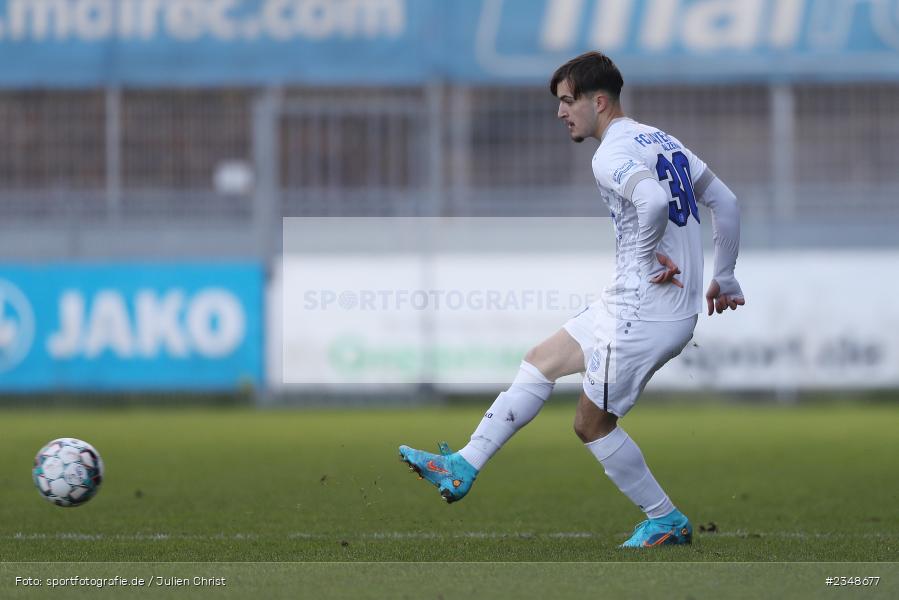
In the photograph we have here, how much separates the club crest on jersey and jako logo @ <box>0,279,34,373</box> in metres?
12.0

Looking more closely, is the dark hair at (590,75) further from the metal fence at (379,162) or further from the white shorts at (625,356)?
the metal fence at (379,162)

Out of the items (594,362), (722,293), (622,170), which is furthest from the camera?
(722,293)

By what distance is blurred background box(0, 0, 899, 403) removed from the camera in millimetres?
16562

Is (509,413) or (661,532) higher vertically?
(509,413)

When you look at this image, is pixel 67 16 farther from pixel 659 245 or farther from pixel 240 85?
pixel 659 245

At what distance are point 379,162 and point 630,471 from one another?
11.7 meters

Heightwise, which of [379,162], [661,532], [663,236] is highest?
[379,162]

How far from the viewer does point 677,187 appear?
600cm

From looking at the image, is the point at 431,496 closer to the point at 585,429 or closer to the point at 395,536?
the point at 395,536

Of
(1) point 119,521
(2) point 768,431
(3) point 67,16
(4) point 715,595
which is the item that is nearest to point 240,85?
(3) point 67,16

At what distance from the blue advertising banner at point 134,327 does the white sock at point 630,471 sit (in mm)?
10823

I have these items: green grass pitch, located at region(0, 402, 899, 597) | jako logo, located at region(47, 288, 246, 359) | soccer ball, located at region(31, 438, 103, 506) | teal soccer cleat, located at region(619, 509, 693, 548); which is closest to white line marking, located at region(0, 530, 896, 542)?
green grass pitch, located at region(0, 402, 899, 597)

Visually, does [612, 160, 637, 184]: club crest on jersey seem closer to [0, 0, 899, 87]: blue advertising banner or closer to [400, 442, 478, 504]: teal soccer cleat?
[400, 442, 478, 504]: teal soccer cleat

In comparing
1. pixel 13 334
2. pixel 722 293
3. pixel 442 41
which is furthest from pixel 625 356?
pixel 442 41
